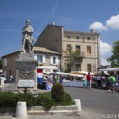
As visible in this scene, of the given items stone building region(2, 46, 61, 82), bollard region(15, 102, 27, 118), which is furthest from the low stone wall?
stone building region(2, 46, 61, 82)

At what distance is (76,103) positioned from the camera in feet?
35.9

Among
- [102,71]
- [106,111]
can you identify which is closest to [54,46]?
[102,71]

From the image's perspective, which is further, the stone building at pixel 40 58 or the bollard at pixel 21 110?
the stone building at pixel 40 58

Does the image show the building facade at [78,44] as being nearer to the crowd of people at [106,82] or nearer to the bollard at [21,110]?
the crowd of people at [106,82]

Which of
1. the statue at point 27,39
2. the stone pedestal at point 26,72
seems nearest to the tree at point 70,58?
the statue at point 27,39

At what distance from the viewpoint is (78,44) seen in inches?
1927

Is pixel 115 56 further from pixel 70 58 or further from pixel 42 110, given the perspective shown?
pixel 42 110

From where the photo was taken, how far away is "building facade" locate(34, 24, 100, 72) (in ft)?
157

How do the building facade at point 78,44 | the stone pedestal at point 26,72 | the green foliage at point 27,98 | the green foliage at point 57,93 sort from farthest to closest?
the building facade at point 78,44
the stone pedestal at point 26,72
the green foliage at point 57,93
the green foliage at point 27,98

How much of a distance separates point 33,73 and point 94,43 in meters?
37.5

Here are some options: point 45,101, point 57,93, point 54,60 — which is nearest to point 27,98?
point 45,101

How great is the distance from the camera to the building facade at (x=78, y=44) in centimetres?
4772

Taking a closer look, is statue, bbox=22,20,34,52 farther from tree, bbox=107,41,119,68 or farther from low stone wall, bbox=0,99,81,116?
tree, bbox=107,41,119,68

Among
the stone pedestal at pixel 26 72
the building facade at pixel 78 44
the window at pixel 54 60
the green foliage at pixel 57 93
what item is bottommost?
the green foliage at pixel 57 93
